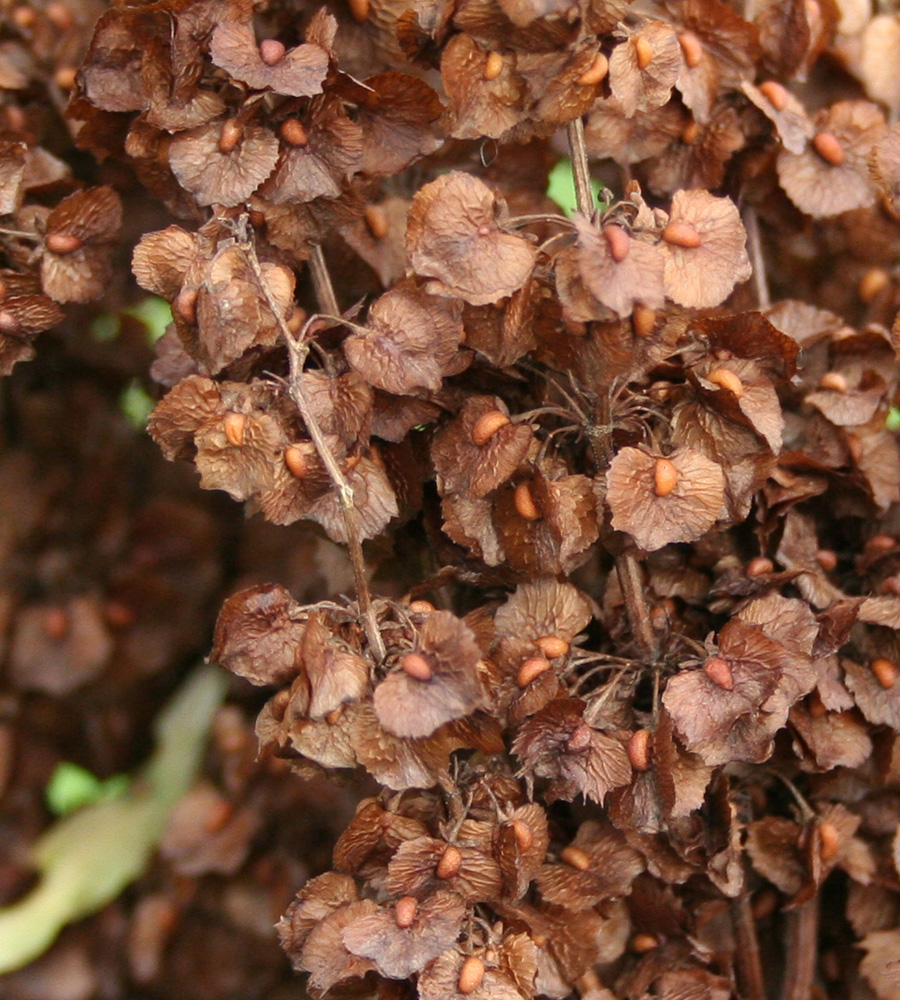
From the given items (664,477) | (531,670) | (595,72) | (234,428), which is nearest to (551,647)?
(531,670)

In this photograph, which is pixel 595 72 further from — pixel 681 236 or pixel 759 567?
pixel 759 567

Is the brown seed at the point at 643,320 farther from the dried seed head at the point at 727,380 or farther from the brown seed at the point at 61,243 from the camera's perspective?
the brown seed at the point at 61,243

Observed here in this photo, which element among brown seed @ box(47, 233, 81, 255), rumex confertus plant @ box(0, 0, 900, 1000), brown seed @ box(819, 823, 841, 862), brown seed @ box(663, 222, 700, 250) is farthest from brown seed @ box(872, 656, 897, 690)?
brown seed @ box(47, 233, 81, 255)

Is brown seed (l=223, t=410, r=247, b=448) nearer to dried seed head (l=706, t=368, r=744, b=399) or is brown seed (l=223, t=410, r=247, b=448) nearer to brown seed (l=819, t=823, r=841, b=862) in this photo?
dried seed head (l=706, t=368, r=744, b=399)

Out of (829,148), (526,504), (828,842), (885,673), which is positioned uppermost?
(829,148)

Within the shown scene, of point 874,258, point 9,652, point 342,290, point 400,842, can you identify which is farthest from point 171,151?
point 9,652

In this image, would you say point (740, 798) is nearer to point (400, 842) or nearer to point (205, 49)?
point (400, 842)
